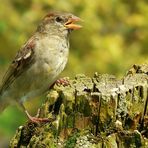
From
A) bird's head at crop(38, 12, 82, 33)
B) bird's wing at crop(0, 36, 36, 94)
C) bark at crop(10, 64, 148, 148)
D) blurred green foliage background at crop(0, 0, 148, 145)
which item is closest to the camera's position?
bark at crop(10, 64, 148, 148)

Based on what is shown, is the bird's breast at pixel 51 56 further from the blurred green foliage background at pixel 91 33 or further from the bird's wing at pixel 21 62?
the blurred green foliage background at pixel 91 33

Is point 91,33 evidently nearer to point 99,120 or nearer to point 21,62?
point 21,62

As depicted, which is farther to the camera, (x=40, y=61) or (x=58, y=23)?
(x=58, y=23)

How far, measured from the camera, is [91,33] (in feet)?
32.0

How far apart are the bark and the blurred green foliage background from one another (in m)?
4.19

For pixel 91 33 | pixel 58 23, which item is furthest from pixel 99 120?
pixel 91 33

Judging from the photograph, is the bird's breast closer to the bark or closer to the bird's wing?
the bird's wing

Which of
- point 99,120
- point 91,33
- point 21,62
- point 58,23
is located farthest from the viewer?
point 91,33

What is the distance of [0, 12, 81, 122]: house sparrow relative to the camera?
6.76 meters

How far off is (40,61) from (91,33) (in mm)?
2997

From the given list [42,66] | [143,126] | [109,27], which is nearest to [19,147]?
[143,126]

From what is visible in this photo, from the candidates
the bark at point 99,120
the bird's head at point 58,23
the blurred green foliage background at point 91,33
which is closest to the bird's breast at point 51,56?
the bird's head at point 58,23

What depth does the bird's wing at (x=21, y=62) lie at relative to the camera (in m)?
6.97

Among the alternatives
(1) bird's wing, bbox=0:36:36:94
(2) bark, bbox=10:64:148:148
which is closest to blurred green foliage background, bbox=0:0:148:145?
(1) bird's wing, bbox=0:36:36:94
